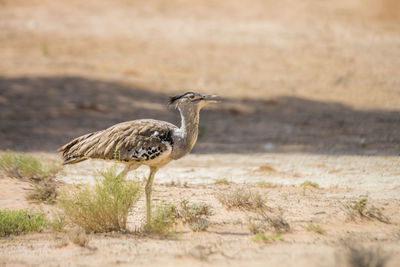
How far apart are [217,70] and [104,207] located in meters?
12.8

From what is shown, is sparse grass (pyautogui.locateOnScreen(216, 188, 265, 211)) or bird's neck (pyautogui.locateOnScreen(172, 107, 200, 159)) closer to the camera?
bird's neck (pyautogui.locateOnScreen(172, 107, 200, 159))

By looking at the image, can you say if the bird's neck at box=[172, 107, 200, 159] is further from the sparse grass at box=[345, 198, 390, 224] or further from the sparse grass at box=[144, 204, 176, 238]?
the sparse grass at box=[345, 198, 390, 224]

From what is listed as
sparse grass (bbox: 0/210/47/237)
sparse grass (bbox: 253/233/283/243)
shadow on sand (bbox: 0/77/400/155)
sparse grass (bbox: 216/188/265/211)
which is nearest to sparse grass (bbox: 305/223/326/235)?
sparse grass (bbox: 253/233/283/243)

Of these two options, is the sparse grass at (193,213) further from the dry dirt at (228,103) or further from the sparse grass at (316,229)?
the sparse grass at (316,229)

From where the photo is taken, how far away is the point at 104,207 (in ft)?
17.5

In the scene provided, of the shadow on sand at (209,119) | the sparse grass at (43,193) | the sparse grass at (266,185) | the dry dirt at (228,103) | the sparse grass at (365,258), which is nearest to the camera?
the sparse grass at (365,258)

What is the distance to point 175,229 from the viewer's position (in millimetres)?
5391

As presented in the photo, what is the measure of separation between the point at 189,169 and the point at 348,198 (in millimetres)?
3277

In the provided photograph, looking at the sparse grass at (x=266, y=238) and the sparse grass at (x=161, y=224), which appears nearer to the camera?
the sparse grass at (x=266, y=238)

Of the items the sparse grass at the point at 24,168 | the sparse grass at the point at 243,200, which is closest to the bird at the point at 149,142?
the sparse grass at the point at 243,200

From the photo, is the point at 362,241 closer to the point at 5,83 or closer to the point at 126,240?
the point at 126,240

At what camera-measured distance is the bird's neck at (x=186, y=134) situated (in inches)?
216

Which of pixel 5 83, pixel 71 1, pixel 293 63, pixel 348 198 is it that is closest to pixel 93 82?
pixel 5 83

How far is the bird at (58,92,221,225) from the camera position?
5453 millimetres
